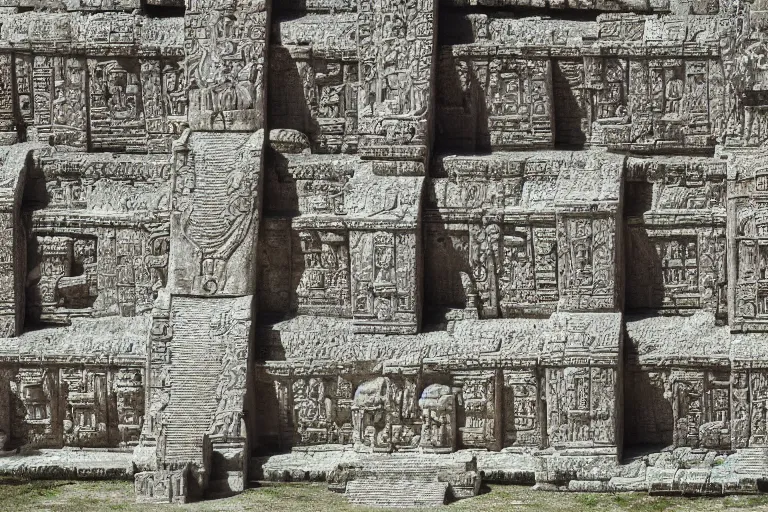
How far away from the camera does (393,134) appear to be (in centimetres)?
1952

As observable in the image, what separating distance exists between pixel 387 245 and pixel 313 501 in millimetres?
2378

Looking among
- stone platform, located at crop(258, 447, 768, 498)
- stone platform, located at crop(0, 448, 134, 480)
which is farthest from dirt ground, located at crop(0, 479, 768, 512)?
stone platform, located at crop(0, 448, 134, 480)

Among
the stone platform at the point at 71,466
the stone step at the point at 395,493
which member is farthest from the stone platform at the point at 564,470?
the stone platform at the point at 71,466

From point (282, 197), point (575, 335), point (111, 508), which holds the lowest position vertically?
point (111, 508)

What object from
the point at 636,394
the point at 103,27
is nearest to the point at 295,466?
the point at 636,394

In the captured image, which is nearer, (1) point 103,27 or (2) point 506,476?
(2) point 506,476

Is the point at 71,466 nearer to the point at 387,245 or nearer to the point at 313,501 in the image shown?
the point at 313,501

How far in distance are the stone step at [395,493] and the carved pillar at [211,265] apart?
1.08m

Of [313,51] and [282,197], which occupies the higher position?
[313,51]

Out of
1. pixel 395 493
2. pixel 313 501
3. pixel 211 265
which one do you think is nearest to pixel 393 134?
pixel 211 265

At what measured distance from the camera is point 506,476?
18.9m

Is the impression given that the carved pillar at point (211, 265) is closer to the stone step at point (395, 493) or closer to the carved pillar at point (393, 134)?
the carved pillar at point (393, 134)

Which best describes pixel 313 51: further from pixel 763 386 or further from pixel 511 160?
pixel 763 386

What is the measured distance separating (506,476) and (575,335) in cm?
135
